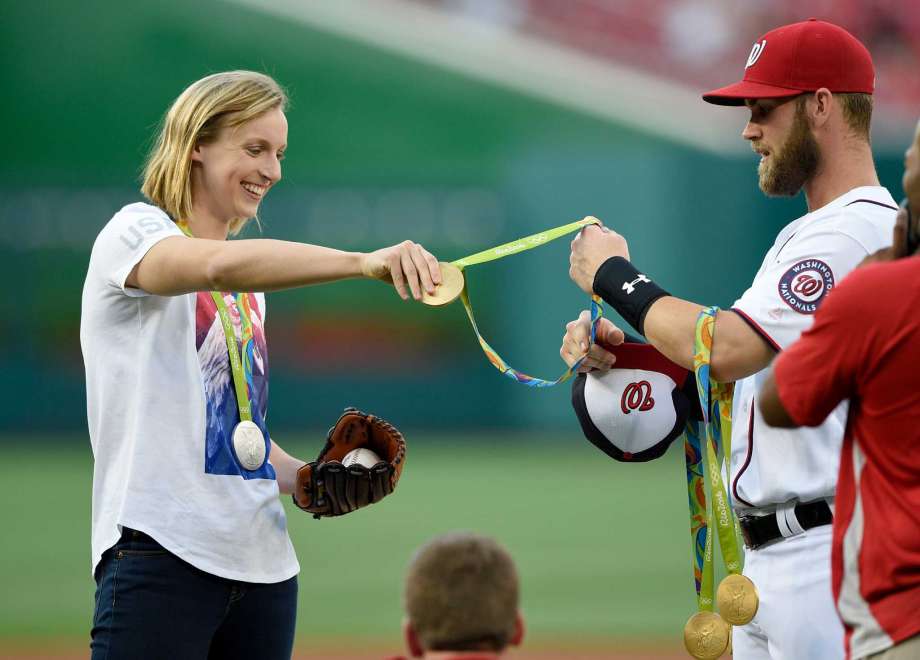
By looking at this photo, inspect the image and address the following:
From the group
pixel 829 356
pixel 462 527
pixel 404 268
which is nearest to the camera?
pixel 829 356

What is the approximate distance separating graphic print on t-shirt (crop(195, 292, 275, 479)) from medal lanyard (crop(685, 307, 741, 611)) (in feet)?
3.94

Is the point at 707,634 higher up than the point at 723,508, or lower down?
lower down

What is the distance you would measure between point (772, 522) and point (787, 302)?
2.09 ft

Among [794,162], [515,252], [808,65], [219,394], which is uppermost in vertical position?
[808,65]

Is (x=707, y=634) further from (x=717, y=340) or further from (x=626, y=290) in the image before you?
(x=626, y=290)

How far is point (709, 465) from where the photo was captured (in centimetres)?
345

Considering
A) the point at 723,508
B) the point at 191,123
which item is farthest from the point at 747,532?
the point at 191,123

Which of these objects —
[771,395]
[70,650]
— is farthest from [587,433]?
[70,650]

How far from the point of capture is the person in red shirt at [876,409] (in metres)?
2.51

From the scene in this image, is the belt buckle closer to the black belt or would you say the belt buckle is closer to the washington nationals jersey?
the black belt

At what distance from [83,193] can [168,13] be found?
3.92 m

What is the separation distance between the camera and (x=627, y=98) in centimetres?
2036

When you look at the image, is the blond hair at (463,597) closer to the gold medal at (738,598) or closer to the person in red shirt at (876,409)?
the person in red shirt at (876,409)

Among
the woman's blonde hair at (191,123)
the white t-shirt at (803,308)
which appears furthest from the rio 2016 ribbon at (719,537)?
the woman's blonde hair at (191,123)
